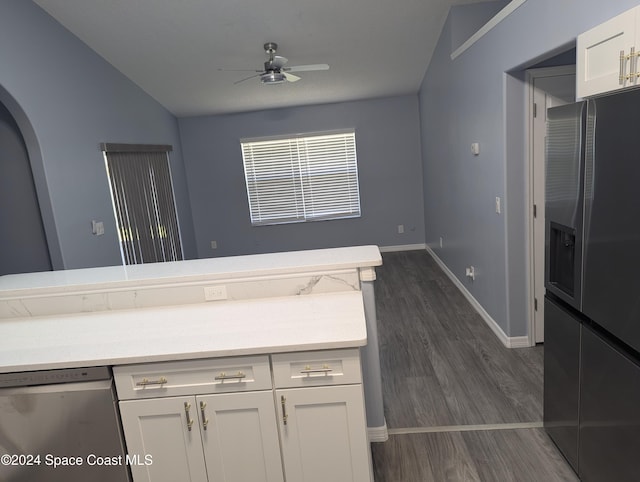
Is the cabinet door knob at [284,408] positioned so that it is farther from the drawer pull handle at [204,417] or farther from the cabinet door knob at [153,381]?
the cabinet door knob at [153,381]

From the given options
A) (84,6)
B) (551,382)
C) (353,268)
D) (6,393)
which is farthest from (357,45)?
(6,393)

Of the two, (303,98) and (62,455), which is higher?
(303,98)

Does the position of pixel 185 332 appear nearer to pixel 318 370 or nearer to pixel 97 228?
pixel 318 370

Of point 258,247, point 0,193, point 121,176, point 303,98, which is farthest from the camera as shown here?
point 258,247

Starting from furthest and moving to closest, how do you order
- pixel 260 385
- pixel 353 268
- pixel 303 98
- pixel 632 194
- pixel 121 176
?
pixel 303 98, pixel 121 176, pixel 353 268, pixel 260 385, pixel 632 194

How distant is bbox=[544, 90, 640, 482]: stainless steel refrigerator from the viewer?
1.52 metres

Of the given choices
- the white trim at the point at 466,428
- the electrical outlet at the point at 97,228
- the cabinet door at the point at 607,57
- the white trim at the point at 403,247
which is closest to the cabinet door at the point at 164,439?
the white trim at the point at 466,428

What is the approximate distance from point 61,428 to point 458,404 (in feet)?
6.77

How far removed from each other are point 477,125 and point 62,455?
3.50m

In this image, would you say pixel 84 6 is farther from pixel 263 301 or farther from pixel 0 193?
pixel 263 301

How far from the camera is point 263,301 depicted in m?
2.21

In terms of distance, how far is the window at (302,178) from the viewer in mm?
6973

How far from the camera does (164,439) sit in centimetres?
180

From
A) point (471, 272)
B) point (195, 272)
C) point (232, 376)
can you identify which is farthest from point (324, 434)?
point (471, 272)
